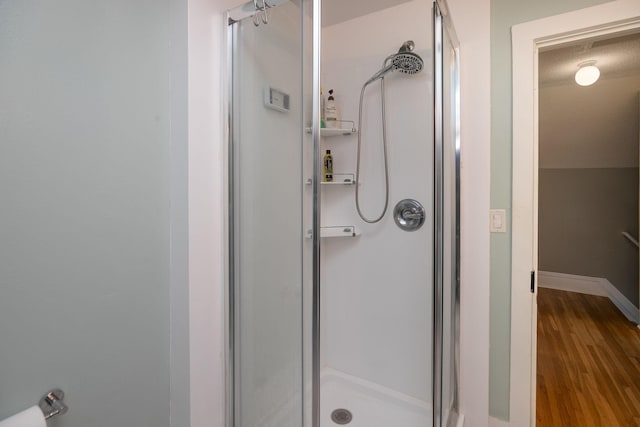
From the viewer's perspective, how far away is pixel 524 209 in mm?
1426

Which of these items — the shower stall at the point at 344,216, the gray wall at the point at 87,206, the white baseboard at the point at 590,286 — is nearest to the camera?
the gray wall at the point at 87,206

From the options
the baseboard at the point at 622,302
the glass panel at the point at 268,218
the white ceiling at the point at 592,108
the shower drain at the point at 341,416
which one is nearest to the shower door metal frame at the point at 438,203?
the glass panel at the point at 268,218

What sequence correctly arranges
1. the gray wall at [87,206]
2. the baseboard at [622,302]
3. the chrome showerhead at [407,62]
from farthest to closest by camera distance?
the baseboard at [622,302] → the chrome showerhead at [407,62] → the gray wall at [87,206]

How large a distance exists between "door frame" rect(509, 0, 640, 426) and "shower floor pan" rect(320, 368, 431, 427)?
1.56ft

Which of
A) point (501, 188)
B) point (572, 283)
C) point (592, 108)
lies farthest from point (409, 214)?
point (572, 283)

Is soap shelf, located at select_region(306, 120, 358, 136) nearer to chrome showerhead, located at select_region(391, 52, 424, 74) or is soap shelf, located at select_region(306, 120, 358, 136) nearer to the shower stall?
the shower stall

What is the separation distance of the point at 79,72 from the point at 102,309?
0.71m

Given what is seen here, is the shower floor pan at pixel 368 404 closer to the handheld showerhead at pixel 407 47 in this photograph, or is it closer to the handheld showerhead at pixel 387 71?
the handheld showerhead at pixel 387 71

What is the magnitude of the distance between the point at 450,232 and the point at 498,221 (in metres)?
0.31

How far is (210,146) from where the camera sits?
3.76 feet

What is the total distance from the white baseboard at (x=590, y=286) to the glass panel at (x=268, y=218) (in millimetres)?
3966

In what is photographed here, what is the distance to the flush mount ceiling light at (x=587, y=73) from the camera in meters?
2.19

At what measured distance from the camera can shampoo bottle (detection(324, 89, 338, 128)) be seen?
1789 millimetres

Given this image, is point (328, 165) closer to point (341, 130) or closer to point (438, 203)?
point (341, 130)
